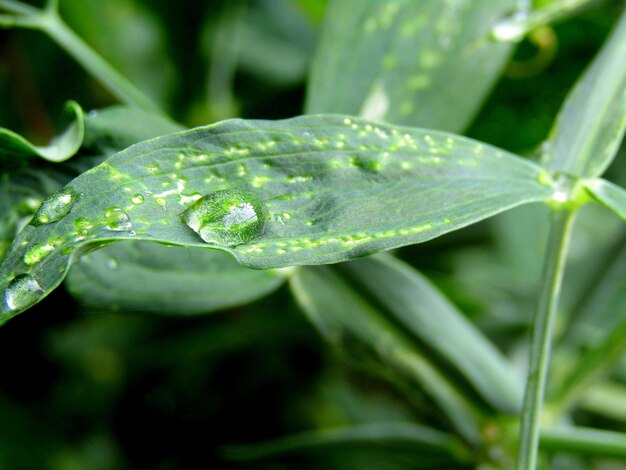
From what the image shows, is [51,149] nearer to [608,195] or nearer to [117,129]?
[117,129]

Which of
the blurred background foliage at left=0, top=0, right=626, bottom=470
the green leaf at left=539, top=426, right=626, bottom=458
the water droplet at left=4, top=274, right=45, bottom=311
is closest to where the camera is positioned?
the water droplet at left=4, top=274, right=45, bottom=311

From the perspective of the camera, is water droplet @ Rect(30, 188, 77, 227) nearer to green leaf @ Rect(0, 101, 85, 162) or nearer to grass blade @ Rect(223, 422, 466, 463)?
green leaf @ Rect(0, 101, 85, 162)

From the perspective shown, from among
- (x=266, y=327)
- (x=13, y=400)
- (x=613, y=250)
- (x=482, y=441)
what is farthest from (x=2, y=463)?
(x=613, y=250)

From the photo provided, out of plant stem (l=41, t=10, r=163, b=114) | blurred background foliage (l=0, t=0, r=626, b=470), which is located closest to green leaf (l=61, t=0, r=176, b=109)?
blurred background foliage (l=0, t=0, r=626, b=470)

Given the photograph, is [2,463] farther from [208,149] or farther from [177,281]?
[208,149]

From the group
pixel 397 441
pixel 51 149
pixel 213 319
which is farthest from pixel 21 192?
pixel 213 319
